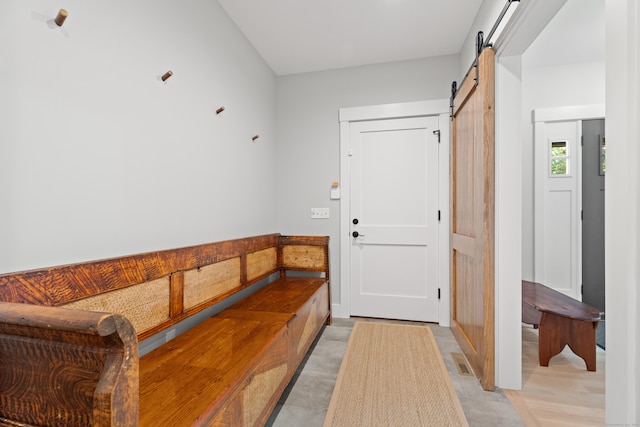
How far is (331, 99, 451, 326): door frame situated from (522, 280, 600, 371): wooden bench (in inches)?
30.5

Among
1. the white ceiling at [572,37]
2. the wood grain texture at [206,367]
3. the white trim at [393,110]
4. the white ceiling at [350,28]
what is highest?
the white ceiling at [350,28]

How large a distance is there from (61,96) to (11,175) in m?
0.35

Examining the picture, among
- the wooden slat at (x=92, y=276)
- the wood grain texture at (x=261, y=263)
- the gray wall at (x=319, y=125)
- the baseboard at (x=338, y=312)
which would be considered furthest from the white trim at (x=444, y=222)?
the wooden slat at (x=92, y=276)

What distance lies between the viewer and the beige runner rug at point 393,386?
154 centimetres

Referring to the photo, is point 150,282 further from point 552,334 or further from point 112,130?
point 552,334

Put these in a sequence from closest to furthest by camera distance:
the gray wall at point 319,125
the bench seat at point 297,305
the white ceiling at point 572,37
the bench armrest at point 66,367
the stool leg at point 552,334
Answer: the bench armrest at point 66,367
the bench seat at point 297,305
the stool leg at point 552,334
the white ceiling at point 572,37
the gray wall at point 319,125

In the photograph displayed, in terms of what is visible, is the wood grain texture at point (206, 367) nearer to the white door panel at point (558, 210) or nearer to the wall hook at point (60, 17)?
the wall hook at point (60, 17)

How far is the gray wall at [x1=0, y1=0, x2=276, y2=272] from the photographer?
3.22ft

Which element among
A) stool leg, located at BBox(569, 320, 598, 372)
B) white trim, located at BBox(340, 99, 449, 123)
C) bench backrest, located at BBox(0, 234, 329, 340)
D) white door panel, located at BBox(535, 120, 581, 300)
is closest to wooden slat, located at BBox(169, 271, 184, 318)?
bench backrest, located at BBox(0, 234, 329, 340)

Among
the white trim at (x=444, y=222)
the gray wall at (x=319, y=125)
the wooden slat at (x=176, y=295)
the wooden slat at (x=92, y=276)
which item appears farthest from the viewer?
the gray wall at (x=319, y=125)

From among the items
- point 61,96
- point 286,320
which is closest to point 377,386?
point 286,320

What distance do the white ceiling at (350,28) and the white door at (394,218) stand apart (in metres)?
0.65

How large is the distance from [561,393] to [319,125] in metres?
2.89

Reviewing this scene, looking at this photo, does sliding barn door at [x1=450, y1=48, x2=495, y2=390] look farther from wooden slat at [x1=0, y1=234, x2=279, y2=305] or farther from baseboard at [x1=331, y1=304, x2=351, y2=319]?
wooden slat at [x1=0, y1=234, x2=279, y2=305]
